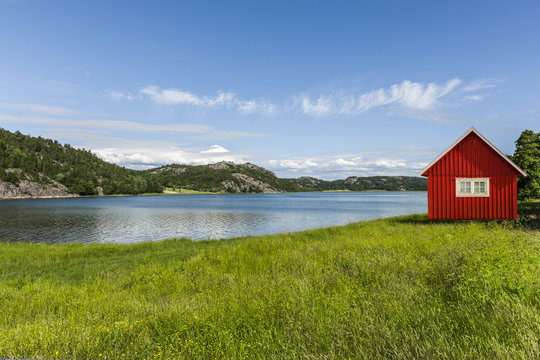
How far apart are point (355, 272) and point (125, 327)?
6.06 meters

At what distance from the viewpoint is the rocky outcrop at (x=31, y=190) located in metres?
148

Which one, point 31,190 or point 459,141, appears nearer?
point 459,141

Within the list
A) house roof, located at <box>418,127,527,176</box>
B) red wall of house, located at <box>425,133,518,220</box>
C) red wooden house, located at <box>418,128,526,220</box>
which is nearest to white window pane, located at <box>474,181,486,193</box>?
red wooden house, located at <box>418,128,526,220</box>

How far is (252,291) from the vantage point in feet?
22.6

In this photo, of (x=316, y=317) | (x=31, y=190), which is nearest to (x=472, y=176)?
(x=316, y=317)

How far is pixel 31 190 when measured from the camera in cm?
15850

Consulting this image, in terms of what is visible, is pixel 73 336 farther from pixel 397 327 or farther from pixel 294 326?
pixel 397 327

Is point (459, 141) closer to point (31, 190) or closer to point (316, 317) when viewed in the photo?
point (316, 317)

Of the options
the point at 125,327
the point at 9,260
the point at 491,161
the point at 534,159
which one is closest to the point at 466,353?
the point at 125,327

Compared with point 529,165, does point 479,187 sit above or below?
below

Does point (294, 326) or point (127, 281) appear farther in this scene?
point (127, 281)

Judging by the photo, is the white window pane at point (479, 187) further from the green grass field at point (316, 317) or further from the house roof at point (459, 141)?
the green grass field at point (316, 317)

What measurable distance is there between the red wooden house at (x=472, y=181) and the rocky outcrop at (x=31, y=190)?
652 feet

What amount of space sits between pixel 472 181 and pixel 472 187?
0.50 m
